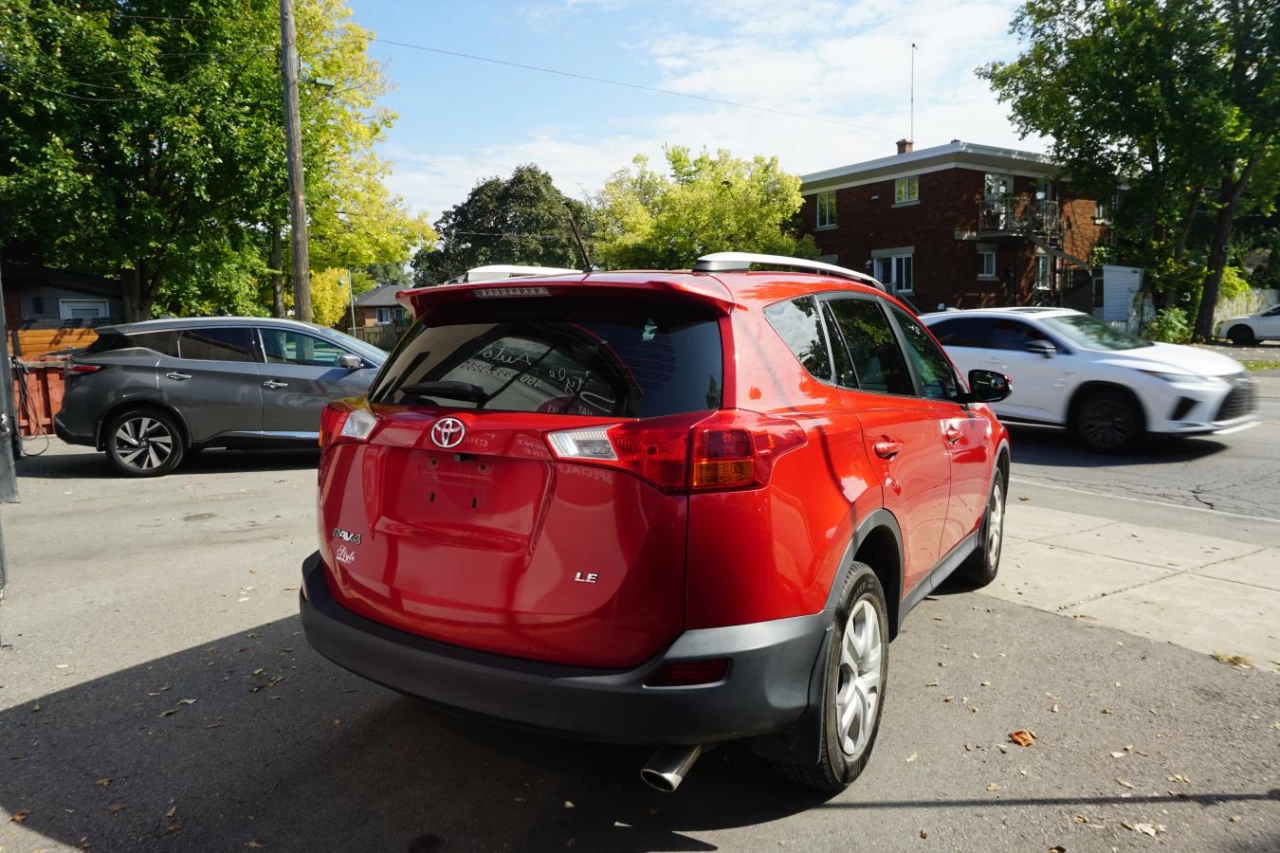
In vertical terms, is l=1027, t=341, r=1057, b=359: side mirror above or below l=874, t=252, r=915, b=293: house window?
below

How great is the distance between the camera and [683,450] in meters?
2.49

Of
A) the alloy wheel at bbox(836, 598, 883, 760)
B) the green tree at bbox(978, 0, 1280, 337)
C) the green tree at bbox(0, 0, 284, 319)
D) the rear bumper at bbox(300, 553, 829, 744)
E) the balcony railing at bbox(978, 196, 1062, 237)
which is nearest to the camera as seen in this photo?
the rear bumper at bbox(300, 553, 829, 744)

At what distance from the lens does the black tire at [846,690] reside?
9.27 ft

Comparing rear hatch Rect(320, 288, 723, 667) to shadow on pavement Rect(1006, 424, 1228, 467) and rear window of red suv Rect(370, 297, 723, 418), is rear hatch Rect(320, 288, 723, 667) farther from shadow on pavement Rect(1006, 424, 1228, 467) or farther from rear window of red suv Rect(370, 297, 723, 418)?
shadow on pavement Rect(1006, 424, 1228, 467)

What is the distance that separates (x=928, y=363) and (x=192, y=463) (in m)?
9.26

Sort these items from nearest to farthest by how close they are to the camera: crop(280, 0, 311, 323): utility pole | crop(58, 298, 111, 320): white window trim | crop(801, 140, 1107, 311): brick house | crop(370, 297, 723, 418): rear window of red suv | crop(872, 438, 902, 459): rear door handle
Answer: crop(370, 297, 723, 418): rear window of red suv < crop(872, 438, 902, 459): rear door handle < crop(280, 0, 311, 323): utility pole < crop(58, 298, 111, 320): white window trim < crop(801, 140, 1107, 311): brick house

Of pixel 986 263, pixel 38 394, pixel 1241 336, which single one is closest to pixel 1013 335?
pixel 38 394

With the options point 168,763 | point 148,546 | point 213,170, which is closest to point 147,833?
point 168,763

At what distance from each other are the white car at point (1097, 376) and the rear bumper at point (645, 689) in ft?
27.9

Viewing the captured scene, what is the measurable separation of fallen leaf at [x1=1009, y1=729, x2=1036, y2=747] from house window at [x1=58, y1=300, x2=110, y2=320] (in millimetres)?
28338

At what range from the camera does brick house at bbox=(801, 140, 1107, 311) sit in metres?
34.8

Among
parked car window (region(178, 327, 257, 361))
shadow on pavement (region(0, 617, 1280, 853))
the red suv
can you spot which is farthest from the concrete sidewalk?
parked car window (region(178, 327, 257, 361))

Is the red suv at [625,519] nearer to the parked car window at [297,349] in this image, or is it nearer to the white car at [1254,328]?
the parked car window at [297,349]

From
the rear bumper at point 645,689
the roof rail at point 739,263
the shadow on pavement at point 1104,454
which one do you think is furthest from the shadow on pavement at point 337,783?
the shadow on pavement at point 1104,454
